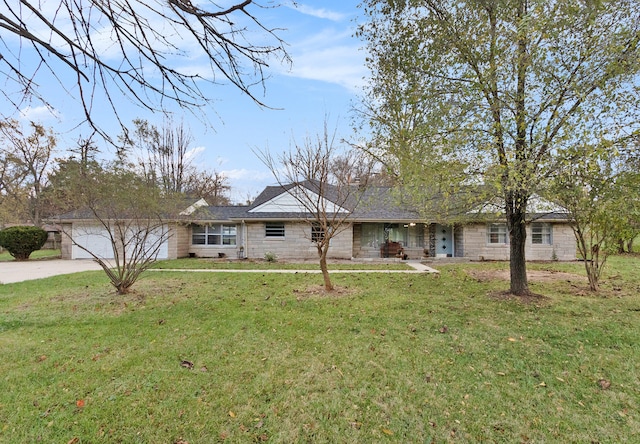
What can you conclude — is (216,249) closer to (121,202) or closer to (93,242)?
(93,242)

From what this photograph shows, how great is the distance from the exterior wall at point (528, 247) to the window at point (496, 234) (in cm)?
18

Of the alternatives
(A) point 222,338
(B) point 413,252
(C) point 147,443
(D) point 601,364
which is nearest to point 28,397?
(C) point 147,443

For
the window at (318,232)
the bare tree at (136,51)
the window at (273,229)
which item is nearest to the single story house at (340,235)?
the window at (273,229)

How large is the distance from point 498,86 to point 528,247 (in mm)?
12893

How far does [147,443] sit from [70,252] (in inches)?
784

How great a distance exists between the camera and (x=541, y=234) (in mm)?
15656

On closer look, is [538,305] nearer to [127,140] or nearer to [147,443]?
[147,443]

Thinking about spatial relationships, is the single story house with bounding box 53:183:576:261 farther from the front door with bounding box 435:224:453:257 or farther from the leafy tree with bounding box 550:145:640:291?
the leafy tree with bounding box 550:145:640:291

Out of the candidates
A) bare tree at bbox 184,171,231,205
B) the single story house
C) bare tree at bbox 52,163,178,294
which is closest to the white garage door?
the single story house

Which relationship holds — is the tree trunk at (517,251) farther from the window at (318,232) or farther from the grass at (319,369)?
the window at (318,232)

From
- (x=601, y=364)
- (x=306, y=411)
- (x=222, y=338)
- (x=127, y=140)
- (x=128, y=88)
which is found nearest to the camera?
(x=128, y=88)

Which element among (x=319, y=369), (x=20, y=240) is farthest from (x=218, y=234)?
(x=319, y=369)

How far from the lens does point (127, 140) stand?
2.42 meters

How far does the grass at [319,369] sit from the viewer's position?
2662 millimetres
